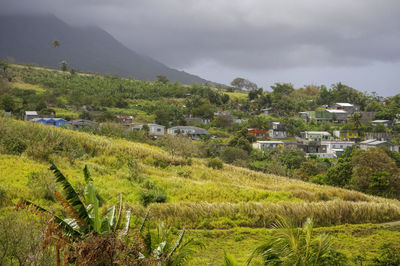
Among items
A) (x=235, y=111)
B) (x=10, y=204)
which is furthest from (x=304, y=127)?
(x=10, y=204)

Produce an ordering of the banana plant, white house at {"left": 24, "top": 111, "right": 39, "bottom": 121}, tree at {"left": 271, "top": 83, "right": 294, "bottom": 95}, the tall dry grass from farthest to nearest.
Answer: tree at {"left": 271, "top": 83, "right": 294, "bottom": 95} < white house at {"left": 24, "top": 111, "right": 39, "bottom": 121} < the tall dry grass < the banana plant

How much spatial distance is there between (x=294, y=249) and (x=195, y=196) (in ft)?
26.4

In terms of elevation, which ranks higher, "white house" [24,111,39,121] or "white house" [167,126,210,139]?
"white house" [24,111,39,121]

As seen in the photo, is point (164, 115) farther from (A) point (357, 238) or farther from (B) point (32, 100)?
(A) point (357, 238)

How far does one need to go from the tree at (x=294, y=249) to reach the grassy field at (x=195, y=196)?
7.51ft

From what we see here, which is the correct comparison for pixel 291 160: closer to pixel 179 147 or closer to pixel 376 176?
pixel 376 176

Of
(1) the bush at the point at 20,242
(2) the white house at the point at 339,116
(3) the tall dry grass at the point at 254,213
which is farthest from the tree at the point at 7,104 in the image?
(2) the white house at the point at 339,116

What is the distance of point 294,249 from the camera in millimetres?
5328

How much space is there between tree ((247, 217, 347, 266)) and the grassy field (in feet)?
7.51

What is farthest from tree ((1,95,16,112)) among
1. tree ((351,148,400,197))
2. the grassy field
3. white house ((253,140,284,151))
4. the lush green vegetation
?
tree ((351,148,400,197))

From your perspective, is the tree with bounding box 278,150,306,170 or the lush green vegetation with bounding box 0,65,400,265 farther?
the tree with bounding box 278,150,306,170

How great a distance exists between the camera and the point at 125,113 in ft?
176

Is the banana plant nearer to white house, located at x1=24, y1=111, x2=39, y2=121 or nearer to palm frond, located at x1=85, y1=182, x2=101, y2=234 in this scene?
palm frond, located at x1=85, y1=182, x2=101, y2=234

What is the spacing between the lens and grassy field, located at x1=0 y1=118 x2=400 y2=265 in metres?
9.87
